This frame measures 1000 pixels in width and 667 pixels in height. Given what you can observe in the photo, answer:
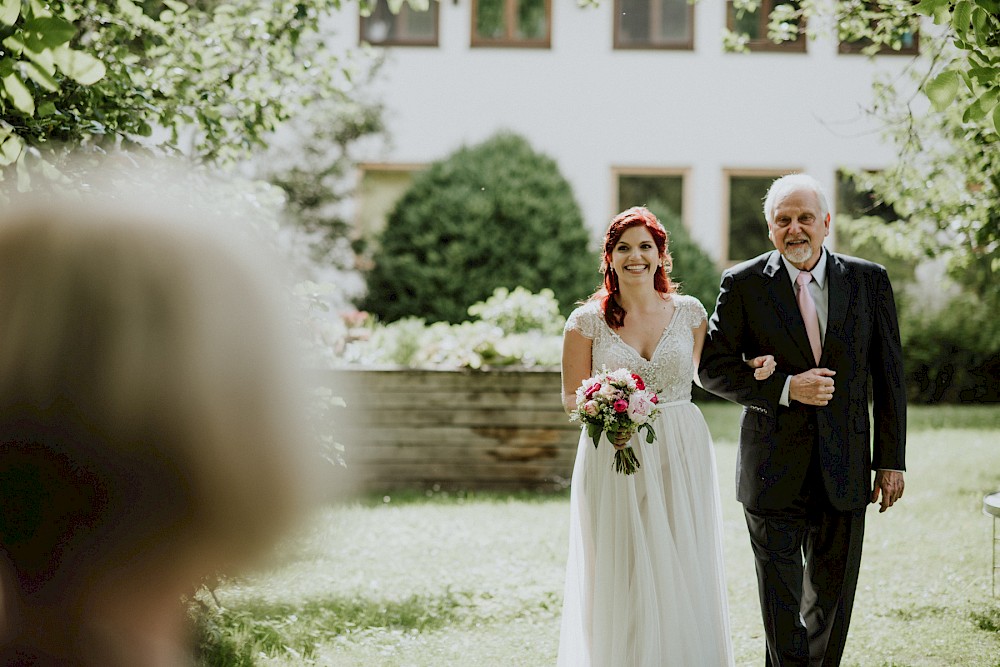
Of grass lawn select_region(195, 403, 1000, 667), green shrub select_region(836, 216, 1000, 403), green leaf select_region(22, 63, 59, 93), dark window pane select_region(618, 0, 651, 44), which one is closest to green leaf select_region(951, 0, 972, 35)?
green leaf select_region(22, 63, 59, 93)

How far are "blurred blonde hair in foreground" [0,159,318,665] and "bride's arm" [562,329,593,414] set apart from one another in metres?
3.78

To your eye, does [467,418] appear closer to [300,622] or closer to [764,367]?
[300,622]

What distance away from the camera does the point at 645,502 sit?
15.7ft

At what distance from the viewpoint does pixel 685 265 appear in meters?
15.6

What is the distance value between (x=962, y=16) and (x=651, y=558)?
252 centimetres

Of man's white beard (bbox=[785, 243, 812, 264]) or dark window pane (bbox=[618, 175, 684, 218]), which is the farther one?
dark window pane (bbox=[618, 175, 684, 218])

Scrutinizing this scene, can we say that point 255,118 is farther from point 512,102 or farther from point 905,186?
point 512,102

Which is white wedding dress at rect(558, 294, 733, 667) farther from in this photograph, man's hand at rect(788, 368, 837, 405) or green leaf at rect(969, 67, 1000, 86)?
green leaf at rect(969, 67, 1000, 86)

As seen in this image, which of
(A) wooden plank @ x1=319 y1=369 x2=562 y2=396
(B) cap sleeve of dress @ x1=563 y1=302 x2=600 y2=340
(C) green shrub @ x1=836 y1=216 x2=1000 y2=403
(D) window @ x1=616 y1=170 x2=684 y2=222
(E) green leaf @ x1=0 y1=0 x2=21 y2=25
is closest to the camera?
(E) green leaf @ x1=0 y1=0 x2=21 y2=25

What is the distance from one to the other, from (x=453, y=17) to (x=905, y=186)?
1027 centimetres

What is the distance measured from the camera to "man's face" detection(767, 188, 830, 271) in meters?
4.57

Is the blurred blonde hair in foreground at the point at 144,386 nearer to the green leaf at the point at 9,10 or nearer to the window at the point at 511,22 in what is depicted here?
the green leaf at the point at 9,10

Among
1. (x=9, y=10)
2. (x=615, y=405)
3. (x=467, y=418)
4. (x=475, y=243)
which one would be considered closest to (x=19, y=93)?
(x=9, y=10)

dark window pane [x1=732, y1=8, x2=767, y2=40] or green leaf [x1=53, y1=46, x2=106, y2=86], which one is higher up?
dark window pane [x1=732, y1=8, x2=767, y2=40]
